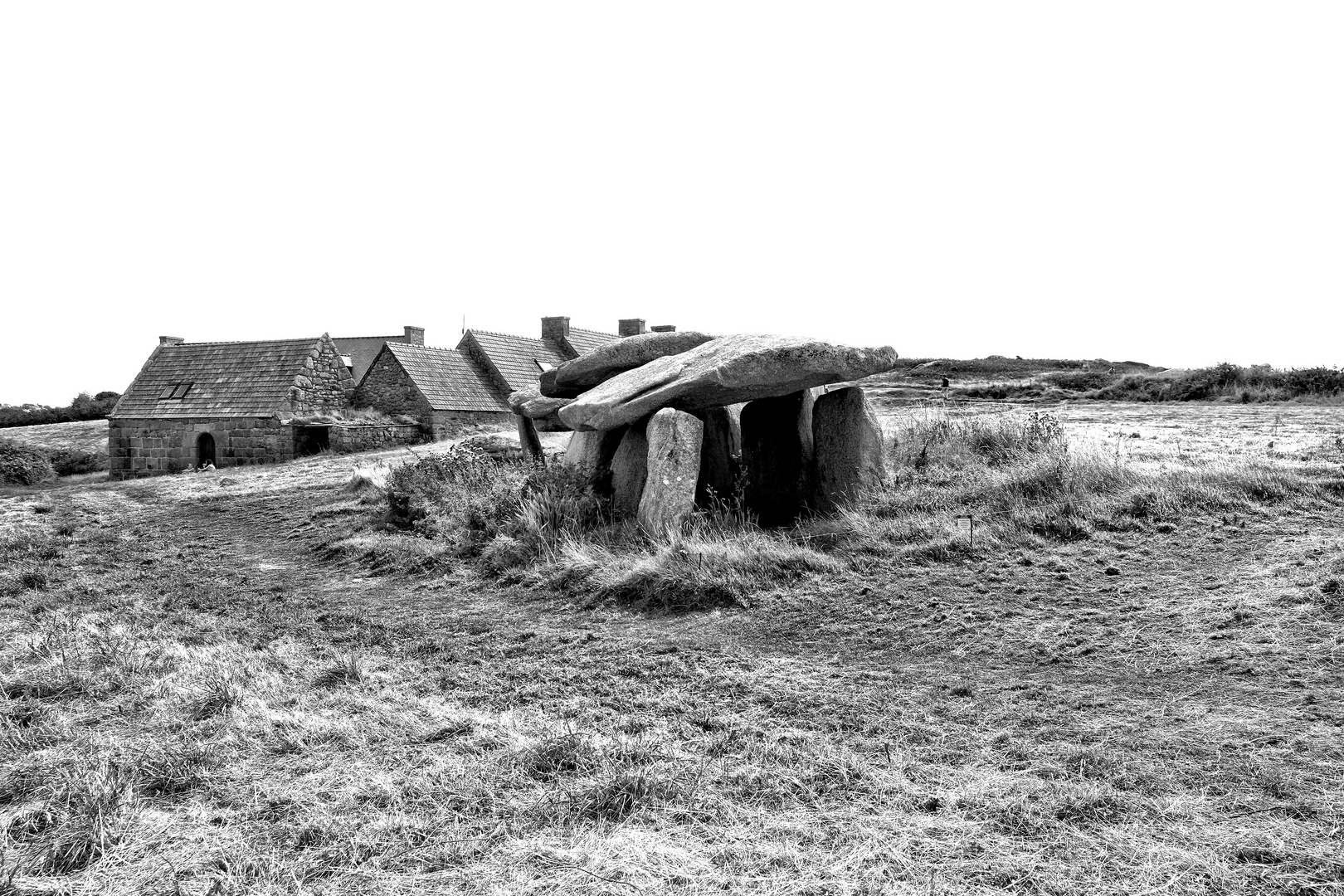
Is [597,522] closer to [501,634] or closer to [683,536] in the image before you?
[683,536]

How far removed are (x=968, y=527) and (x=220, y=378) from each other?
1029 inches

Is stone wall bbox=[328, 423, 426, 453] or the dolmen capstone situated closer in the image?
the dolmen capstone

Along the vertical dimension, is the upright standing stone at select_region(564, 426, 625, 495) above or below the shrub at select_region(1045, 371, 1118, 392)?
below

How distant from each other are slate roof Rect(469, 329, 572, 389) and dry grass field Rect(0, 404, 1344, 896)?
22.5m

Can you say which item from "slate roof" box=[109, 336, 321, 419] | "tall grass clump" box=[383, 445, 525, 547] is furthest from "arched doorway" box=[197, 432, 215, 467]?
"tall grass clump" box=[383, 445, 525, 547]

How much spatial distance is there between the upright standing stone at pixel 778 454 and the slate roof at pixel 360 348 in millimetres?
38313

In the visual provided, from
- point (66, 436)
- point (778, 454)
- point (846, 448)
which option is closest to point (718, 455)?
point (778, 454)

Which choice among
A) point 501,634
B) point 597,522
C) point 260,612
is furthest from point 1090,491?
point 260,612

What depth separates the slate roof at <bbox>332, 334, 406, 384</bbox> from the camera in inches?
1906

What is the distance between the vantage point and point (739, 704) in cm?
562

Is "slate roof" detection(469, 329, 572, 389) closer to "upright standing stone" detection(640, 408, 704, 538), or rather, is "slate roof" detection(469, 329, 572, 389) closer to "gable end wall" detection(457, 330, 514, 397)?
"gable end wall" detection(457, 330, 514, 397)

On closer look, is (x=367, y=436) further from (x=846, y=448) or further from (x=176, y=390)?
(x=846, y=448)

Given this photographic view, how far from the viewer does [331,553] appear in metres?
11.3

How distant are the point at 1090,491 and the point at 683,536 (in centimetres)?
401
